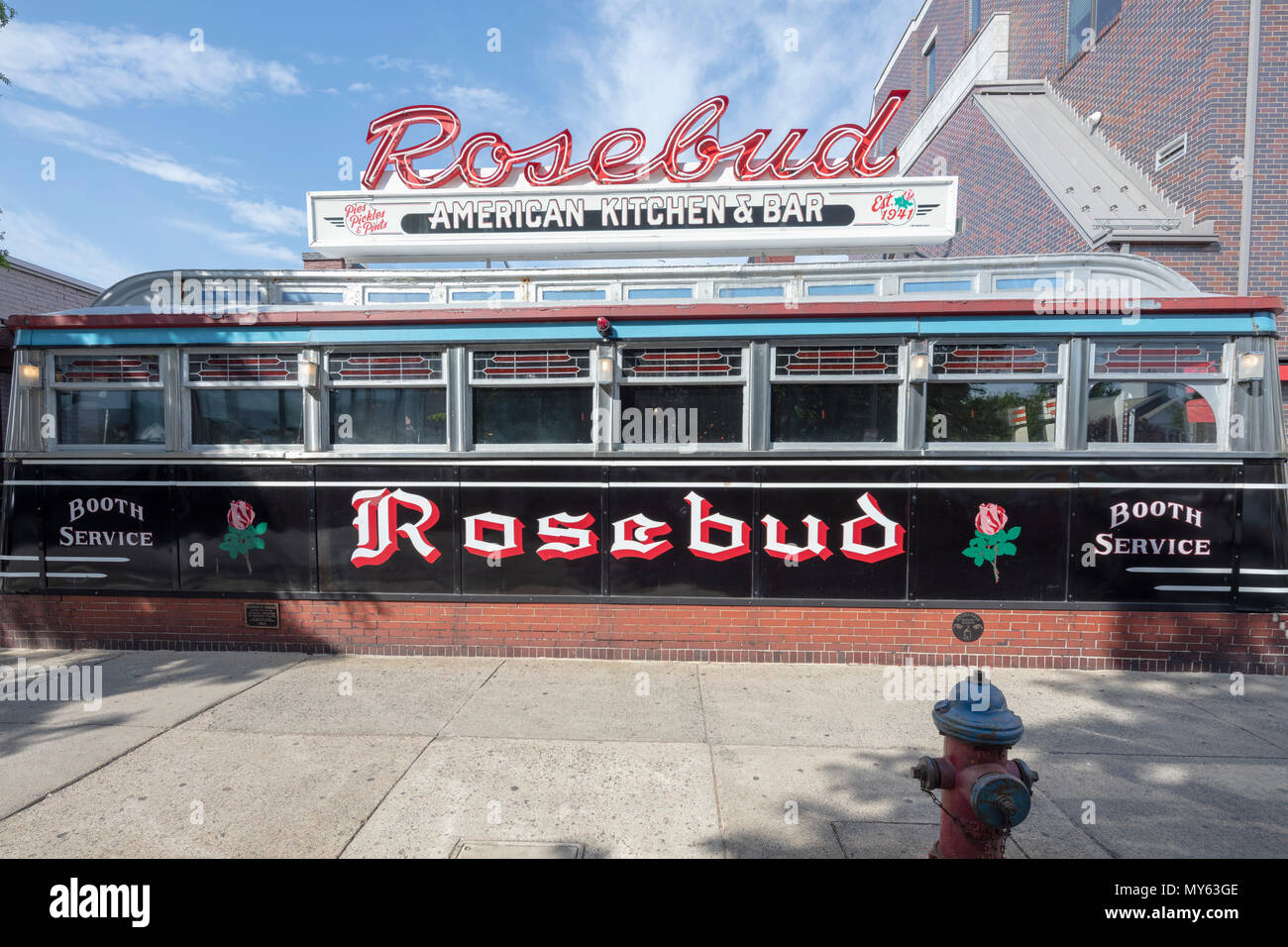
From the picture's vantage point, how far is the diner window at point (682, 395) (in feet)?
18.2

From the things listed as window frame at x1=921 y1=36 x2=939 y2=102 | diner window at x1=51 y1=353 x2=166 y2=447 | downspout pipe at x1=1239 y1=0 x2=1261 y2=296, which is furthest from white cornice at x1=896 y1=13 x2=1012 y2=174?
diner window at x1=51 y1=353 x2=166 y2=447

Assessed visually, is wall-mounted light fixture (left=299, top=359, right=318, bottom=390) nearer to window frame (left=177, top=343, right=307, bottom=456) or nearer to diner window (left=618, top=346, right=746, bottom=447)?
window frame (left=177, top=343, right=307, bottom=456)

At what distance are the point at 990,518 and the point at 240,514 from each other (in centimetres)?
695

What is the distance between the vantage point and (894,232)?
267 inches

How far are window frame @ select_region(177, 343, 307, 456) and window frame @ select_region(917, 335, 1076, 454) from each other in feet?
18.7

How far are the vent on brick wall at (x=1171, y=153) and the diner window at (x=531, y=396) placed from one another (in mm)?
10378

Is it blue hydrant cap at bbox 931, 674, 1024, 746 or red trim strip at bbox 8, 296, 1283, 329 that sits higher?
red trim strip at bbox 8, 296, 1283, 329

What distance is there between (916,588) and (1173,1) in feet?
36.4

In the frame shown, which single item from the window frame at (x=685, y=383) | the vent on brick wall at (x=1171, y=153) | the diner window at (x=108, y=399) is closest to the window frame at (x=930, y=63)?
the vent on brick wall at (x=1171, y=153)

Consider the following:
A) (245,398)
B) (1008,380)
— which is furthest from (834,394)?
(245,398)

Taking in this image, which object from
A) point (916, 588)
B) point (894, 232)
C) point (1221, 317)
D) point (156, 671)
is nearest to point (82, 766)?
point (156, 671)

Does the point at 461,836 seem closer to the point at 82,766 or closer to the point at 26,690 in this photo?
the point at 82,766

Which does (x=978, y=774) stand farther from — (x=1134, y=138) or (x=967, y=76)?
(x=967, y=76)

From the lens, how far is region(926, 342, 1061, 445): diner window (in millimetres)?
5398
